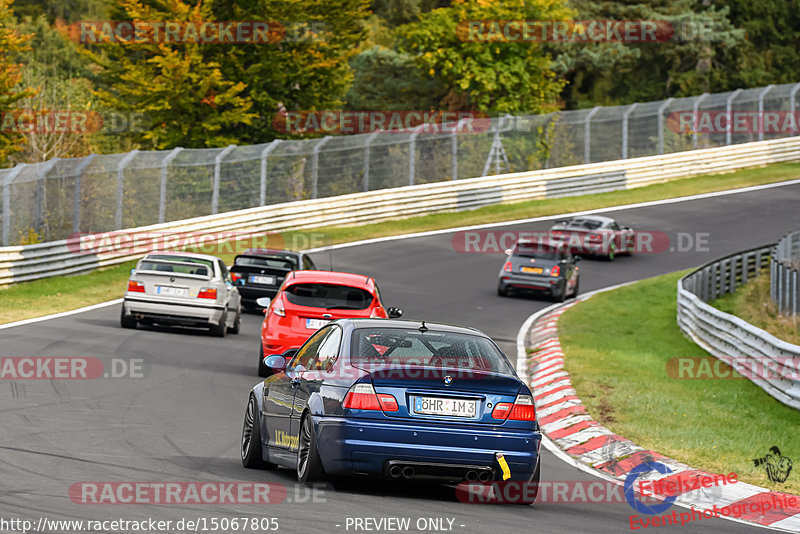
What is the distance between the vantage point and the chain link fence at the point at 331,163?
29953 millimetres

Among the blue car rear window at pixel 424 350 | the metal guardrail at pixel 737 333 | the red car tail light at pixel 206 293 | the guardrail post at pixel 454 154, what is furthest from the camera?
the guardrail post at pixel 454 154

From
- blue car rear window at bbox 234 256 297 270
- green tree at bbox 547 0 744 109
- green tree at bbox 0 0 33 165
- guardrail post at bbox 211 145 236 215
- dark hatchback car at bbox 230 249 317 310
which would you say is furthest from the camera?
A: green tree at bbox 547 0 744 109

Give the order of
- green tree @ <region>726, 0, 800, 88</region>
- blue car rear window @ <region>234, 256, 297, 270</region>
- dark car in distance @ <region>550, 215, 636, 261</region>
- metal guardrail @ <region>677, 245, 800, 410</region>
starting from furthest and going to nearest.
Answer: green tree @ <region>726, 0, 800, 88</region> < dark car in distance @ <region>550, 215, 636, 261</region> < blue car rear window @ <region>234, 256, 297, 270</region> < metal guardrail @ <region>677, 245, 800, 410</region>

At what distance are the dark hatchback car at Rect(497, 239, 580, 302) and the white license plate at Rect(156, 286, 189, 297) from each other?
33.4 feet

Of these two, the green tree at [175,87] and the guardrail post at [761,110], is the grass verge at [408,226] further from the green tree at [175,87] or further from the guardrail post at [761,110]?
the green tree at [175,87]

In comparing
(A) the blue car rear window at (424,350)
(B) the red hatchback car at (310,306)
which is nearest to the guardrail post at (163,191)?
(B) the red hatchback car at (310,306)

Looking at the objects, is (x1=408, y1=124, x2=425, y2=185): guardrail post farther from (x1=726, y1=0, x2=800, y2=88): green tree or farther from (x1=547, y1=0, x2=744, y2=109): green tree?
(x1=726, y1=0, x2=800, y2=88): green tree

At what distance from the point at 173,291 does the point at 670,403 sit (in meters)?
9.58

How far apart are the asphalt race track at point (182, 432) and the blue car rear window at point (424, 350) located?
98cm

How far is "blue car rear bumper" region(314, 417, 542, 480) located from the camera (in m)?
8.98

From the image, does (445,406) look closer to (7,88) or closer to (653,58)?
(7,88)

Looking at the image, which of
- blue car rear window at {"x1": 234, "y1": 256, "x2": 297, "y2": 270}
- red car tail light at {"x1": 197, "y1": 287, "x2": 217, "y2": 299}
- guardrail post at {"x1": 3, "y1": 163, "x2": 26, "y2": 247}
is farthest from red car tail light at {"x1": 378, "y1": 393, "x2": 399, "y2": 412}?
guardrail post at {"x1": 3, "y1": 163, "x2": 26, "y2": 247}

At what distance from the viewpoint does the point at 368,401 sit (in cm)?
906

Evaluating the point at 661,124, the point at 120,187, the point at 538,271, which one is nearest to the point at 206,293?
the point at 538,271
